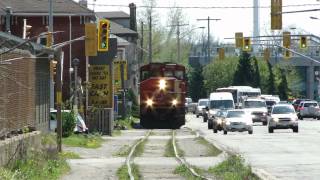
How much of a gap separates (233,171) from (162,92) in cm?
3480

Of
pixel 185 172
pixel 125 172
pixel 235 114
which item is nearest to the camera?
pixel 185 172

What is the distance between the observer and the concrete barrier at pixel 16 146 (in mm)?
19622

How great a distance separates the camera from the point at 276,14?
40.9 metres

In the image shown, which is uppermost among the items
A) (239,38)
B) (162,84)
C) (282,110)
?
(239,38)

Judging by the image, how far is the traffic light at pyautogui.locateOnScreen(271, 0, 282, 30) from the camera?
4031 cm

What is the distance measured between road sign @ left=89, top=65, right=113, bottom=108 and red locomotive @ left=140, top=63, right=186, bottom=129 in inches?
177

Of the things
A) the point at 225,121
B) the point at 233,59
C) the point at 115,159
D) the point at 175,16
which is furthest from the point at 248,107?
the point at 233,59

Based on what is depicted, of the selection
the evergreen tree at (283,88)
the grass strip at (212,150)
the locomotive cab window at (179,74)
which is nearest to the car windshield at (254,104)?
the locomotive cab window at (179,74)

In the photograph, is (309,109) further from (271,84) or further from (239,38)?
(271,84)

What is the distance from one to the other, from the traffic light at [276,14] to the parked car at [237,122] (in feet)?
31.0

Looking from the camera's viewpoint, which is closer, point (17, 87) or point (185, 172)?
point (185, 172)

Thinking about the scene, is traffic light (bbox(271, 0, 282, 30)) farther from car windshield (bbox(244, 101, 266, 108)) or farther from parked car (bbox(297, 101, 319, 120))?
parked car (bbox(297, 101, 319, 120))

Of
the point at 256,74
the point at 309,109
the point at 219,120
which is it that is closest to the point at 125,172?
the point at 219,120

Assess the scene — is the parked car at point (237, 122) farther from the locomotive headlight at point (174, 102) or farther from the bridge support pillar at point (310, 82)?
the bridge support pillar at point (310, 82)
